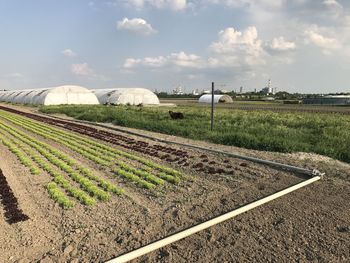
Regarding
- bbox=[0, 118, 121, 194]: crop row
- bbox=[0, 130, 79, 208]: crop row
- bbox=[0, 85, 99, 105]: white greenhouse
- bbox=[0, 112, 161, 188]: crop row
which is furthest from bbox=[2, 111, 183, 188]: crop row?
bbox=[0, 85, 99, 105]: white greenhouse

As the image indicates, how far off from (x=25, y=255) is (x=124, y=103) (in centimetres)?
4676

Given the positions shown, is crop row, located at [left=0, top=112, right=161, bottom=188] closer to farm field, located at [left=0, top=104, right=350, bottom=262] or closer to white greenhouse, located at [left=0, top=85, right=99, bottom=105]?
farm field, located at [left=0, top=104, right=350, bottom=262]

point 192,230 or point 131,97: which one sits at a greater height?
point 131,97

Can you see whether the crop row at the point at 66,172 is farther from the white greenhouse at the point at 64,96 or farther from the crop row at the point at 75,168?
the white greenhouse at the point at 64,96

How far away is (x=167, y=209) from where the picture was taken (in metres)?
6.39

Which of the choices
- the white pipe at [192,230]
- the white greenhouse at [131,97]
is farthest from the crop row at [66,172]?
the white greenhouse at [131,97]

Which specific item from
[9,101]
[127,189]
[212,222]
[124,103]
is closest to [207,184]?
[127,189]

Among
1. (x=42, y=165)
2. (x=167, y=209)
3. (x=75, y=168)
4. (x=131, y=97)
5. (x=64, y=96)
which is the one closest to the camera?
(x=167, y=209)

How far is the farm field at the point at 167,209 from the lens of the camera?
486 cm

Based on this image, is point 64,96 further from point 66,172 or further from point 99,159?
point 66,172

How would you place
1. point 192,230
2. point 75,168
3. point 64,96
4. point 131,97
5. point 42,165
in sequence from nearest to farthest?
point 192,230 → point 75,168 → point 42,165 → point 64,96 → point 131,97

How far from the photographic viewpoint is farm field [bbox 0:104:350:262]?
4.86 m

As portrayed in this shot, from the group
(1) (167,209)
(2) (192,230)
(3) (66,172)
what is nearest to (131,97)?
(3) (66,172)

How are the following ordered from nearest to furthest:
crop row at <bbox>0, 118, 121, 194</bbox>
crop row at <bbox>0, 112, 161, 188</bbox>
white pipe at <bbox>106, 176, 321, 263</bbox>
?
white pipe at <bbox>106, 176, 321, 263</bbox>, crop row at <bbox>0, 118, 121, 194</bbox>, crop row at <bbox>0, 112, 161, 188</bbox>
